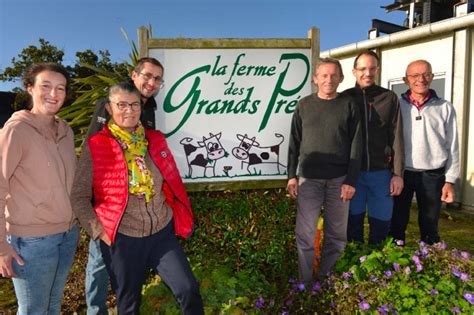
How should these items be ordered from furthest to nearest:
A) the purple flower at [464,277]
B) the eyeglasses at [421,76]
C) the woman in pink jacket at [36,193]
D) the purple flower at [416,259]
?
the eyeglasses at [421,76] → the purple flower at [416,259] → the purple flower at [464,277] → the woman in pink jacket at [36,193]

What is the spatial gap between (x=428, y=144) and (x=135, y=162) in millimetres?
2706

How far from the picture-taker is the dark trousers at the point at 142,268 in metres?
2.42

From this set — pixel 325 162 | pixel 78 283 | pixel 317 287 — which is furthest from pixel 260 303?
pixel 78 283

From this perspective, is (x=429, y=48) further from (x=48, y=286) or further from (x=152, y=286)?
(x=48, y=286)

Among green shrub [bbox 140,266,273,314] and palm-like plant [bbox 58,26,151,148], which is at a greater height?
palm-like plant [bbox 58,26,151,148]

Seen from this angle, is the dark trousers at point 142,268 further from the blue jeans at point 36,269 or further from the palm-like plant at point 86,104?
the palm-like plant at point 86,104

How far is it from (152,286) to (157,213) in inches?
47.6

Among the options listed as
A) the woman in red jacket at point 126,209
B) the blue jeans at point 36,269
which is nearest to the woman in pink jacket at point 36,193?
the blue jeans at point 36,269

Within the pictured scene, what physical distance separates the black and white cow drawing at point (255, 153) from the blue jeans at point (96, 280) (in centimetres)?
137

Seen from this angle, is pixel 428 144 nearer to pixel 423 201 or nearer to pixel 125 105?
pixel 423 201

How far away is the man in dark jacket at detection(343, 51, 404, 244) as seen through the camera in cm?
350

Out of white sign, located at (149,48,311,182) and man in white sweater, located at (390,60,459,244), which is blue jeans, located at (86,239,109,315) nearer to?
white sign, located at (149,48,311,182)

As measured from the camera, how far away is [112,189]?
94.7 inches

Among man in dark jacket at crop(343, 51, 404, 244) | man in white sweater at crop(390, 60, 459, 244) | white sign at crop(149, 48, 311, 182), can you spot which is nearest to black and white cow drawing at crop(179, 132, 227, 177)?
white sign at crop(149, 48, 311, 182)
